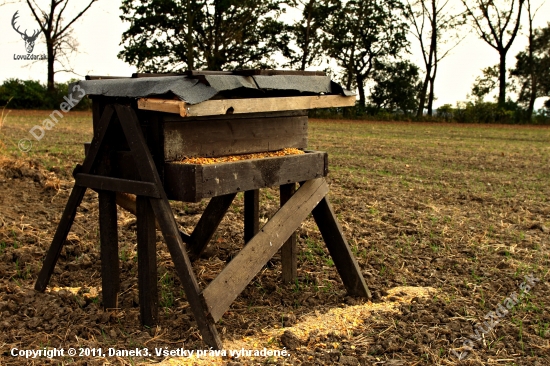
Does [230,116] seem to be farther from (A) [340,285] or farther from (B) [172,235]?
(A) [340,285]

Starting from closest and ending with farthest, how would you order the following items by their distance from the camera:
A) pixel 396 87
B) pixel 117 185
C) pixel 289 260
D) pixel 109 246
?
1. pixel 117 185
2. pixel 109 246
3. pixel 289 260
4. pixel 396 87

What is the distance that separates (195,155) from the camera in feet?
14.5

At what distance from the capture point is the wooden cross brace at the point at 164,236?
4.21 m

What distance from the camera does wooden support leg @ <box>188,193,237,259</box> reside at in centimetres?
566

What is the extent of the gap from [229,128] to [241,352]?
5.11 feet

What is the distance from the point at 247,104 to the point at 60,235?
6.22 ft

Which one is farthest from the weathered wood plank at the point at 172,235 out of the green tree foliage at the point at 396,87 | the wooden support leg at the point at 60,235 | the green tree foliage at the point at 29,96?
the green tree foliage at the point at 396,87

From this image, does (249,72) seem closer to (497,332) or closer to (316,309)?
(316,309)

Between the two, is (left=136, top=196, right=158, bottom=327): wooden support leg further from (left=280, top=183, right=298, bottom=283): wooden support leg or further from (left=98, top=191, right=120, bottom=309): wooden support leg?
(left=280, top=183, right=298, bottom=283): wooden support leg

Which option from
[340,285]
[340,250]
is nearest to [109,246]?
[340,250]

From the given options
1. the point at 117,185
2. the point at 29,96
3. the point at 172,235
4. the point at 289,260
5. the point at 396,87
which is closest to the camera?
the point at 172,235

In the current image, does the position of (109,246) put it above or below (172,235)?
below

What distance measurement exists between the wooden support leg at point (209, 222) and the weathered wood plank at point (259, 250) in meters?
0.80

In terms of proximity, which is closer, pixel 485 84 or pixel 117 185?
pixel 117 185
